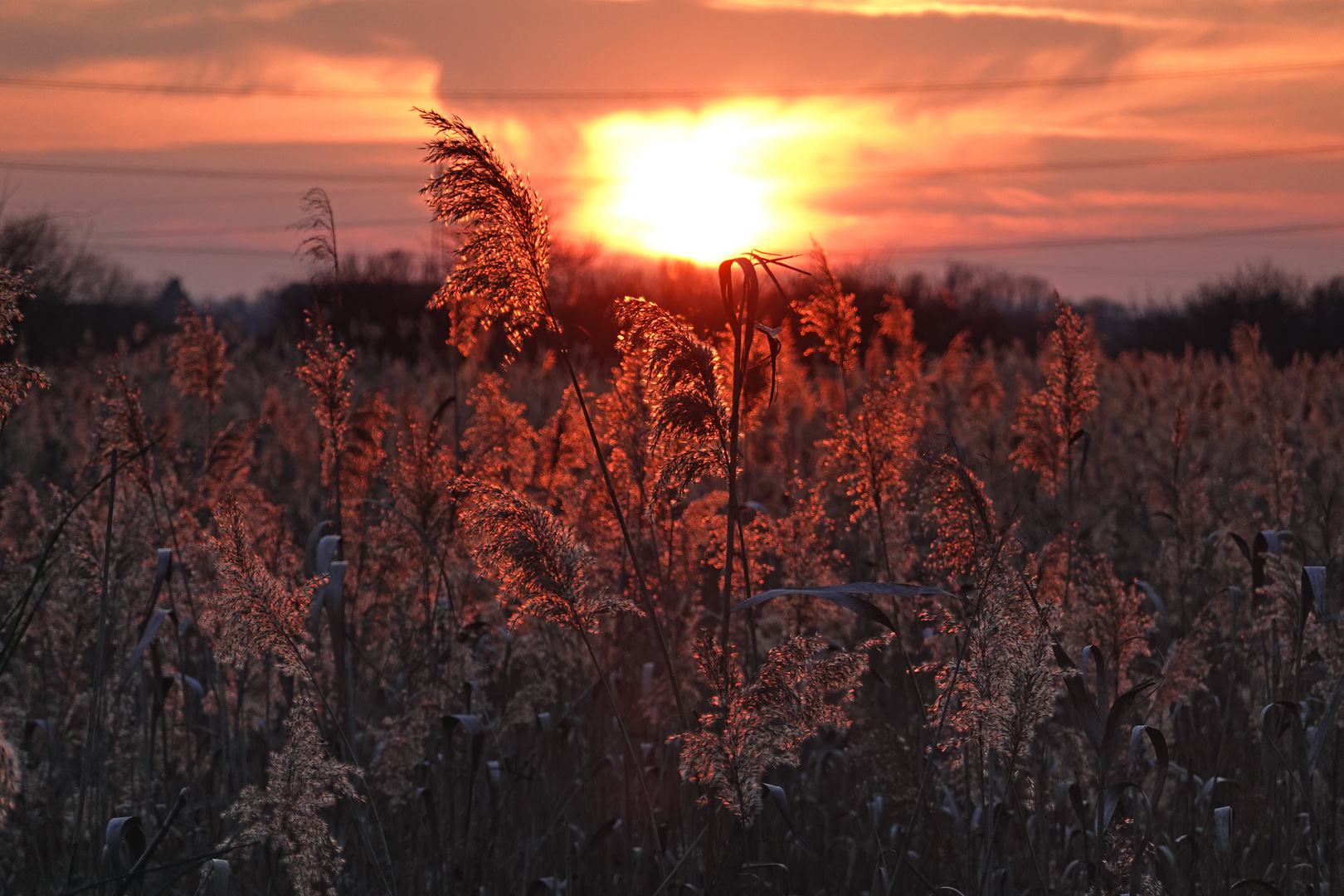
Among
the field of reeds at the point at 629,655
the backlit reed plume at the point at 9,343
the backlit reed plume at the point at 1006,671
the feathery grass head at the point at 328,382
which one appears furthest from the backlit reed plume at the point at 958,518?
the backlit reed plume at the point at 9,343

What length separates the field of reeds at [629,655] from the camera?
2377 mm

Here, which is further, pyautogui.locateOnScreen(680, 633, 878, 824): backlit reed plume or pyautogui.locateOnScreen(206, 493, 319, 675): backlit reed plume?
pyautogui.locateOnScreen(206, 493, 319, 675): backlit reed plume

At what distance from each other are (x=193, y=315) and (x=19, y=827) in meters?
2.53

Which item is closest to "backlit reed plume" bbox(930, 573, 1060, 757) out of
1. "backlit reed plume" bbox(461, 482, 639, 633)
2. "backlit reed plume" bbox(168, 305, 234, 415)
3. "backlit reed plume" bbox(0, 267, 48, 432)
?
"backlit reed plume" bbox(461, 482, 639, 633)

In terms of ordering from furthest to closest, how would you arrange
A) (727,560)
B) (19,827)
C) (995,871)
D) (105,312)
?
(105,312)
(19,827)
(995,871)
(727,560)

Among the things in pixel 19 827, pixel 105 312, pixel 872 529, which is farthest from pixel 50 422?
pixel 105 312

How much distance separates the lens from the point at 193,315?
208 inches

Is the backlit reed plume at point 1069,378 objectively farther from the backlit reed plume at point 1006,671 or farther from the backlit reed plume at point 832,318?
A: the backlit reed plume at point 1006,671

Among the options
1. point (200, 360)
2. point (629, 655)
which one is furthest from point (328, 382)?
point (200, 360)

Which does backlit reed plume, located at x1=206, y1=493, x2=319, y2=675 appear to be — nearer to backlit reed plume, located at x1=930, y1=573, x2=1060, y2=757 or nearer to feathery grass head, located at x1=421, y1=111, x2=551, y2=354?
feathery grass head, located at x1=421, y1=111, x2=551, y2=354

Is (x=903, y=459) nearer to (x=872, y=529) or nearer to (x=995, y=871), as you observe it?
(x=872, y=529)

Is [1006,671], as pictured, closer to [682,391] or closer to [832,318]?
[682,391]

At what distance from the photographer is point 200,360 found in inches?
209

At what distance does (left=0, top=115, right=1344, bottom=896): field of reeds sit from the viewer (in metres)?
2.38
